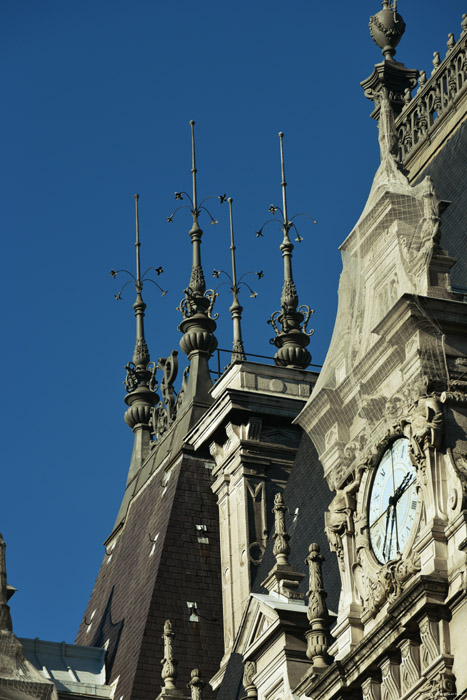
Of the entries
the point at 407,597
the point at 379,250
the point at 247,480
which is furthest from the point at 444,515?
the point at 247,480

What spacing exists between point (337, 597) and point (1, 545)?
10.0 meters

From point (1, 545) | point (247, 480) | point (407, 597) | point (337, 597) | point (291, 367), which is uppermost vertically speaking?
point (291, 367)

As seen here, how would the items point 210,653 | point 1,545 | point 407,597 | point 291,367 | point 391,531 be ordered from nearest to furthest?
point 407,597 < point 391,531 < point 1,545 < point 210,653 < point 291,367

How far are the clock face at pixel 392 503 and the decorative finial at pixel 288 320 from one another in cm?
2259

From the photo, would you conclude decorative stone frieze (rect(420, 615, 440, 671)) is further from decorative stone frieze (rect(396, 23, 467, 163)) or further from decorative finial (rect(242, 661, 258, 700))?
decorative stone frieze (rect(396, 23, 467, 163))

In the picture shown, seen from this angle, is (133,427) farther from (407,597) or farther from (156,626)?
(407,597)

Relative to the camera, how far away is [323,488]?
4797 centimetres

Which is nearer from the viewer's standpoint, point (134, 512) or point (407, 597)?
point (407, 597)

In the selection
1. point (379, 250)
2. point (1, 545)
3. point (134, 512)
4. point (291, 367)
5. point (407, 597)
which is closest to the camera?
point (407, 597)

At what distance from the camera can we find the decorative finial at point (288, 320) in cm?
5984

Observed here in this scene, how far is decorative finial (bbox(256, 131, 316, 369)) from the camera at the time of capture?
5984 cm

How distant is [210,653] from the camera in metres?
54.4

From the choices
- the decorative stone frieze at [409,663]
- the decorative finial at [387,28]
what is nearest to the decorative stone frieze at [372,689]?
the decorative stone frieze at [409,663]

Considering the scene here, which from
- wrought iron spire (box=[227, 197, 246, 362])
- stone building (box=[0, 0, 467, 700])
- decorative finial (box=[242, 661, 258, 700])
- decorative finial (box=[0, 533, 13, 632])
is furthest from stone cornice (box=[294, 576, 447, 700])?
wrought iron spire (box=[227, 197, 246, 362])
